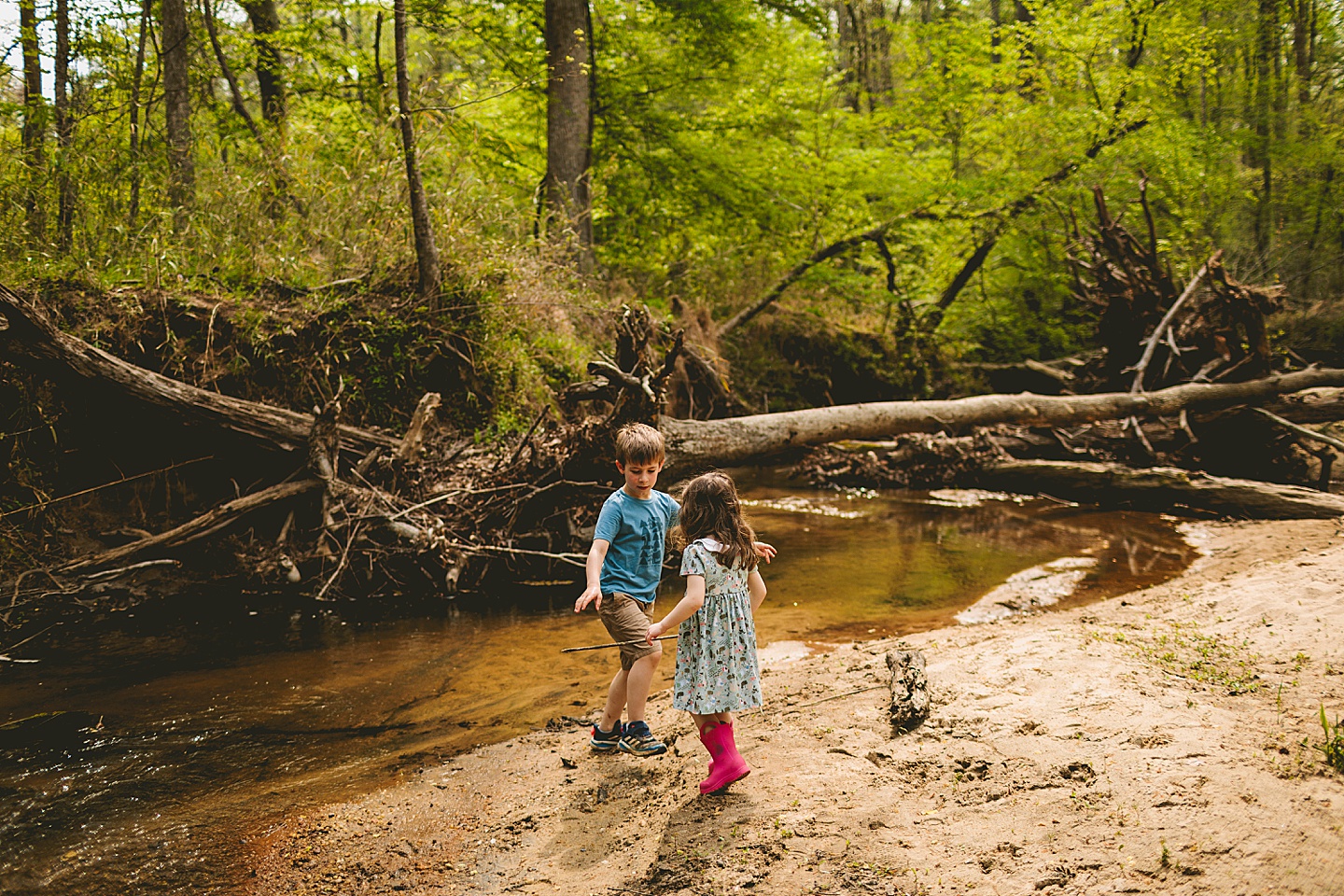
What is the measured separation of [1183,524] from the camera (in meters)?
9.20

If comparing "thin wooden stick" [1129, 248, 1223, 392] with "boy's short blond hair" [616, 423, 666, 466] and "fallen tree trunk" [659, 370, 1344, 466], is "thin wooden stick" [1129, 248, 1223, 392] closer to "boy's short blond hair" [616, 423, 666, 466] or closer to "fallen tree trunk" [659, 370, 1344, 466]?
"fallen tree trunk" [659, 370, 1344, 466]

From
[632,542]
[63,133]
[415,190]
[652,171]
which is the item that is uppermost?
[652,171]

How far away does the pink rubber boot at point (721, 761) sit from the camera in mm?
3395

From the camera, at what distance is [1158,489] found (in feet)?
32.8

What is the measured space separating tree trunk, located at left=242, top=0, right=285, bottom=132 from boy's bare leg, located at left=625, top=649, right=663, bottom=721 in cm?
870

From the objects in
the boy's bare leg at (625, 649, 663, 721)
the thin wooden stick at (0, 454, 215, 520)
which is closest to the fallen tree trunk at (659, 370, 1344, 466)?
the boy's bare leg at (625, 649, 663, 721)

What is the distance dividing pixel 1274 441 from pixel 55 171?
14565 millimetres

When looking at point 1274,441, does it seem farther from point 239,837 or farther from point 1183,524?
point 239,837

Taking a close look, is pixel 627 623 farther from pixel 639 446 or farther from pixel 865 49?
pixel 865 49

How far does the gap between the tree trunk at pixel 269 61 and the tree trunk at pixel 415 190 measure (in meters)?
2.66

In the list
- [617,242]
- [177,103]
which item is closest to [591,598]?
[177,103]

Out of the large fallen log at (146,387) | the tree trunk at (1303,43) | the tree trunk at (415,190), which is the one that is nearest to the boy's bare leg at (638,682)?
the large fallen log at (146,387)

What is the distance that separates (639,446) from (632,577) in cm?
67

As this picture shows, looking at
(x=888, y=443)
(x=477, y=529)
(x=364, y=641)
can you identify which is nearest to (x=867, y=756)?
(x=364, y=641)
